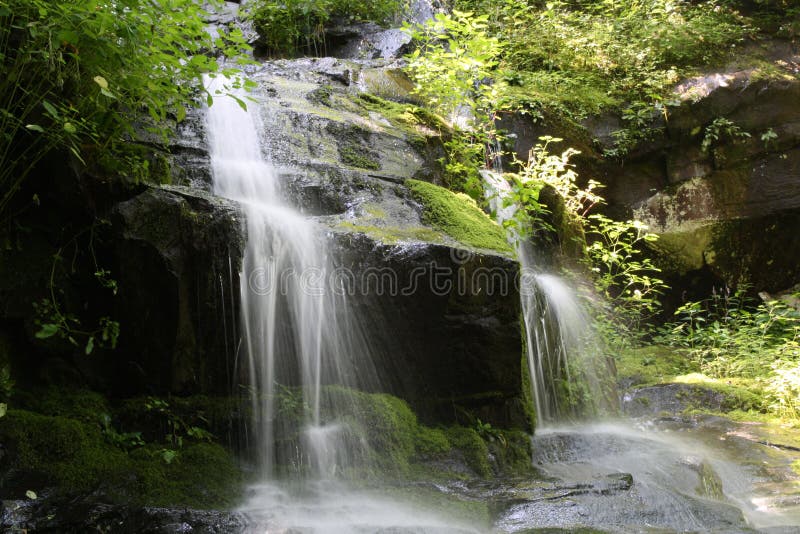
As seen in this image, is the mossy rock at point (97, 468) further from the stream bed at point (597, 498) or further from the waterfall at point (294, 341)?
the waterfall at point (294, 341)

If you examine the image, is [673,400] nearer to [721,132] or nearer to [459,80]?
[459,80]

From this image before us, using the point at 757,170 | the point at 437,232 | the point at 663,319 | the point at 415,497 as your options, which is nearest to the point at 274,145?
the point at 437,232

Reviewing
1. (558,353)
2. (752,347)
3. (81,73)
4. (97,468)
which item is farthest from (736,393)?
(81,73)

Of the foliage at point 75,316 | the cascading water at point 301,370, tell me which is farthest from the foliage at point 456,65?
the foliage at point 75,316

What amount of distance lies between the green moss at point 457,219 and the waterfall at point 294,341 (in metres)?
1.11

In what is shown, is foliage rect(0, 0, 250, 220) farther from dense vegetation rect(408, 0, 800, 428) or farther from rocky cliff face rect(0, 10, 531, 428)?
dense vegetation rect(408, 0, 800, 428)

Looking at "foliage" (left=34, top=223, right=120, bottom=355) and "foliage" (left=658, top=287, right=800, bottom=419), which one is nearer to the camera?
"foliage" (left=34, top=223, right=120, bottom=355)

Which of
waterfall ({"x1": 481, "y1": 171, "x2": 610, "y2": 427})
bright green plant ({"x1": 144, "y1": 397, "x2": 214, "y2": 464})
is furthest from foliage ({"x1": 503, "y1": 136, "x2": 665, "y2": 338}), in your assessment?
bright green plant ({"x1": 144, "y1": 397, "x2": 214, "y2": 464})

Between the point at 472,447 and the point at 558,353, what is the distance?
2.17 m

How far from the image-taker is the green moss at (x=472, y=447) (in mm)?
4066

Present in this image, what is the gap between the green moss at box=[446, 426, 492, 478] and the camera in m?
4.07

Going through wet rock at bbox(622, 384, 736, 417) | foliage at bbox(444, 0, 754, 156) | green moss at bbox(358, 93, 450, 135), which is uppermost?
foliage at bbox(444, 0, 754, 156)

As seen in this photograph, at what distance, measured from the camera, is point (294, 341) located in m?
4.03

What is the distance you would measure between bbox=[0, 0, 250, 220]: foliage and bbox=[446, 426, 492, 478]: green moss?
285 cm
